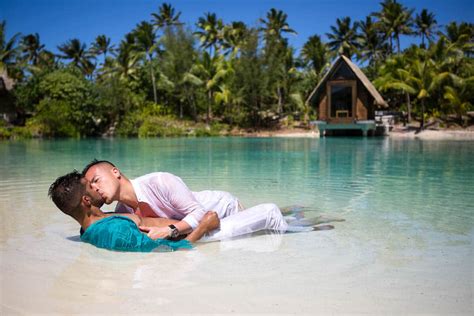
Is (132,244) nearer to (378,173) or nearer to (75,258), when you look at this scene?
(75,258)

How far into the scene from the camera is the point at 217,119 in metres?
38.9

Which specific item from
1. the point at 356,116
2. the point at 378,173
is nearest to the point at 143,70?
the point at 356,116

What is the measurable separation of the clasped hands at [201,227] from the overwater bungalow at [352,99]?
24.2 meters

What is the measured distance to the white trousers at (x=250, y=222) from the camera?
373cm

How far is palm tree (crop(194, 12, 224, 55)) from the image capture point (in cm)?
4675

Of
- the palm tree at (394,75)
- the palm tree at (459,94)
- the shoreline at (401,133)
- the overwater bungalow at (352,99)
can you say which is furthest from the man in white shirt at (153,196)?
the palm tree at (459,94)

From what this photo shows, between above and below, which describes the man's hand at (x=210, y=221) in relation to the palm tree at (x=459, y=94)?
below

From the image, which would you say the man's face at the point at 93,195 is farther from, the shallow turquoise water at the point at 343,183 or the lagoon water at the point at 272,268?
the shallow turquoise water at the point at 343,183

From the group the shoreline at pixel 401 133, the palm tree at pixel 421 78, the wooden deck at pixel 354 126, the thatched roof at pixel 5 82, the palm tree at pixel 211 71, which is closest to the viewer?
the shoreline at pixel 401 133

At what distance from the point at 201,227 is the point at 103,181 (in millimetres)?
767

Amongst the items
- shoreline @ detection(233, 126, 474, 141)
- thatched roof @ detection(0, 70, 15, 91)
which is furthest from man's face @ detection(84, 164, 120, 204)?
thatched roof @ detection(0, 70, 15, 91)

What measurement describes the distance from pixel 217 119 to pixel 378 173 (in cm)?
3047

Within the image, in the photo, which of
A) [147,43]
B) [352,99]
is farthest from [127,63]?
[352,99]

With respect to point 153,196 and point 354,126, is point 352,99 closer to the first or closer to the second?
point 354,126
